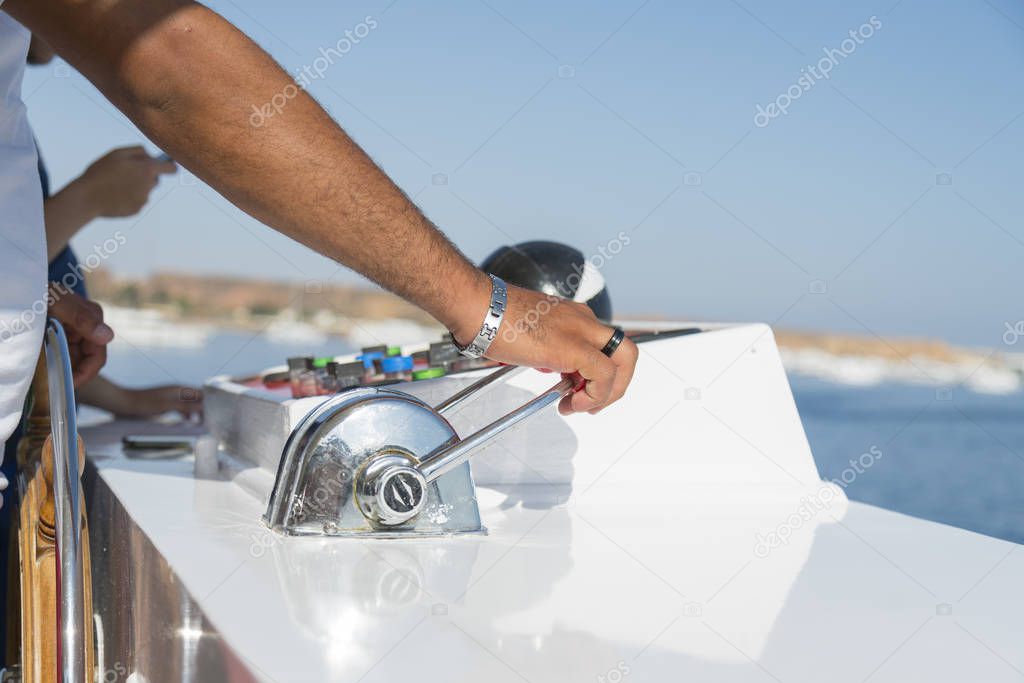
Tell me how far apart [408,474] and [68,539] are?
336 millimetres

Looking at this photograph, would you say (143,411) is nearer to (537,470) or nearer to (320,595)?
(537,470)

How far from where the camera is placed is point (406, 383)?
4.43ft

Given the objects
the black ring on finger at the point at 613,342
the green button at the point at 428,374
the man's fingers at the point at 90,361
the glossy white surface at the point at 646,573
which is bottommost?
the glossy white surface at the point at 646,573

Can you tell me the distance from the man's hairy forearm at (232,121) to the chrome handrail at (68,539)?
1.07 ft

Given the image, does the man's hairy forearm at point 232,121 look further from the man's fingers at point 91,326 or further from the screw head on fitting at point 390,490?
the man's fingers at point 91,326

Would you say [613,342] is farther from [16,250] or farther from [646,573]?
[16,250]

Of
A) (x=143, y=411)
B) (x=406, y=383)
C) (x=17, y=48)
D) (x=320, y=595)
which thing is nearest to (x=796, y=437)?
(x=406, y=383)

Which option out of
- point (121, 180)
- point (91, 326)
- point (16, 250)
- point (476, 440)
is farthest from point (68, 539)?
point (121, 180)

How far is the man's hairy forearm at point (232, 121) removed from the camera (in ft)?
2.51

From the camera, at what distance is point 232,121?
0.79 m

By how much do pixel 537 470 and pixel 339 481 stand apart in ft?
1.27

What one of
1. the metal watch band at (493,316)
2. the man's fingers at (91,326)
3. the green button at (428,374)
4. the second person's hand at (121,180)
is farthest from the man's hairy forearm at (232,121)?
the second person's hand at (121,180)

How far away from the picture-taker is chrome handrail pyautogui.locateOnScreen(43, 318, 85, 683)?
34.5 inches

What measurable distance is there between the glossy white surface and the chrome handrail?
0.09 metres
